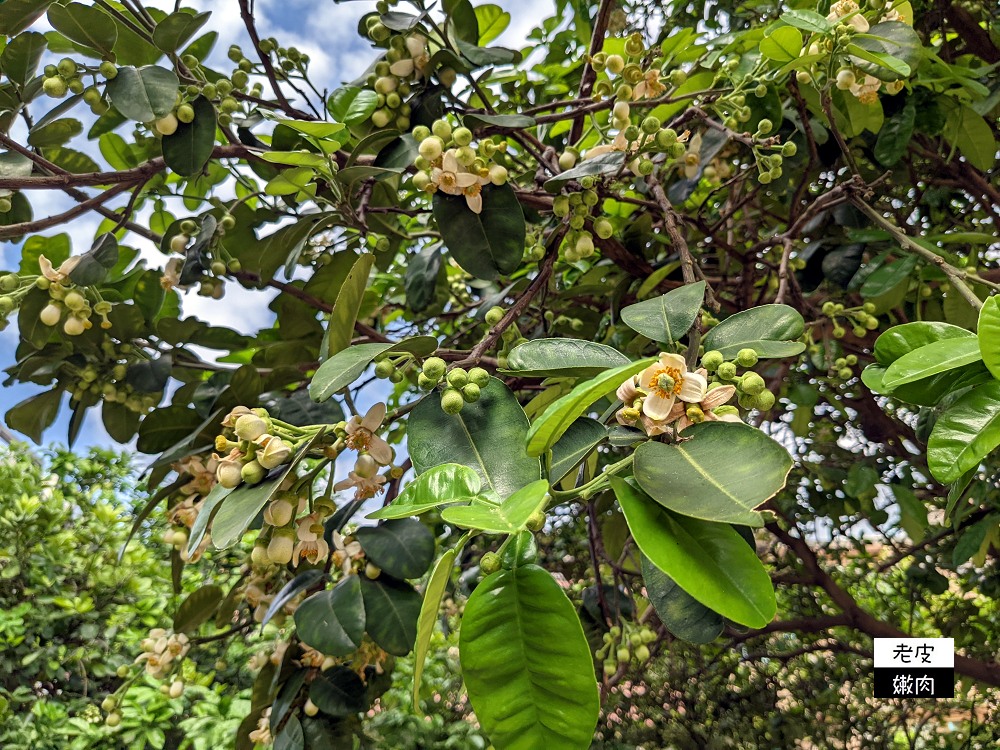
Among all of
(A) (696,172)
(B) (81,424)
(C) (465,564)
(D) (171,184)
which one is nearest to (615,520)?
(A) (696,172)

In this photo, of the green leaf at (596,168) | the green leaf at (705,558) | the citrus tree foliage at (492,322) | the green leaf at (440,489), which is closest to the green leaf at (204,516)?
the citrus tree foliage at (492,322)

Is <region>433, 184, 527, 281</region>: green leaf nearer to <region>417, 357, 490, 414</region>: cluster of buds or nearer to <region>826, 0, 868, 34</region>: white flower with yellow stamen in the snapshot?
<region>417, 357, 490, 414</region>: cluster of buds

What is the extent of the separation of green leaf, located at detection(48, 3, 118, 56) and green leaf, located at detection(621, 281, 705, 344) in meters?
0.67

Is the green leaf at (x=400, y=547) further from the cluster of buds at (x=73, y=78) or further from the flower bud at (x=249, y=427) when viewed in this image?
the cluster of buds at (x=73, y=78)

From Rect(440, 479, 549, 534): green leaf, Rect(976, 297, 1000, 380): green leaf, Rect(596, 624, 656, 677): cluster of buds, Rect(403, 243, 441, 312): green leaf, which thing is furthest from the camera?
Rect(596, 624, 656, 677): cluster of buds

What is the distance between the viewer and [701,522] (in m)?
0.38

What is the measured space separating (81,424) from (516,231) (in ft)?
2.69

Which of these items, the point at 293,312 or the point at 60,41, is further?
the point at 293,312

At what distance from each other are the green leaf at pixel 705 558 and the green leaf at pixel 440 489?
9cm

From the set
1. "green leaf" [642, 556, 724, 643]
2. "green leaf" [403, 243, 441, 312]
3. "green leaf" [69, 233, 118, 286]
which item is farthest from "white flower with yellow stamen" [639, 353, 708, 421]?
"green leaf" [69, 233, 118, 286]

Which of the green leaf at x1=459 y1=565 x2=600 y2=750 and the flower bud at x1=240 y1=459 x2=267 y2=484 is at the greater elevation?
the flower bud at x1=240 y1=459 x2=267 y2=484

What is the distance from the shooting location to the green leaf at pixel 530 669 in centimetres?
35

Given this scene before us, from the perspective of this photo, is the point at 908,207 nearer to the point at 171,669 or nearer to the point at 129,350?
the point at 129,350

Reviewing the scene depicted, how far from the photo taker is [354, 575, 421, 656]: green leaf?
2.41 ft
